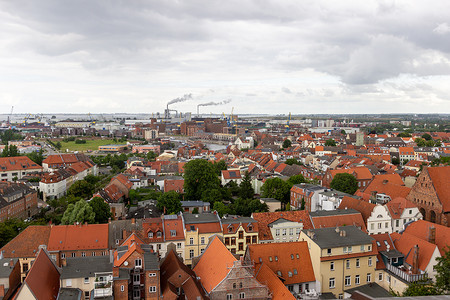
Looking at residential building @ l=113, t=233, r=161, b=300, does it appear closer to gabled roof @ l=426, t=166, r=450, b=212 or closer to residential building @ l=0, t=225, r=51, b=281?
residential building @ l=0, t=225, r=51, b=281

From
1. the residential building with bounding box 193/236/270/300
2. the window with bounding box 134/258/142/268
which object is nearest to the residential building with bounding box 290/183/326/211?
the residential building with bounding box 193/236/270/300

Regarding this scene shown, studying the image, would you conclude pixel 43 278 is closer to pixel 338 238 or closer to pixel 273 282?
pixel 273 282

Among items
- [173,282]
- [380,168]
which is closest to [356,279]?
[173,282]

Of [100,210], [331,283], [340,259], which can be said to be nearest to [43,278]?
[100,210]

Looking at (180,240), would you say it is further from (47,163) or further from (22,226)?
(47,163)

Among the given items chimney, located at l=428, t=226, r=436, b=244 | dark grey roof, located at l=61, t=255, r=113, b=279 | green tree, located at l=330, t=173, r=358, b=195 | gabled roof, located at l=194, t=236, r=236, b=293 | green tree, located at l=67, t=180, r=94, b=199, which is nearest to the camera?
gabled roof, located at l=194, t=236, r=236, b=293

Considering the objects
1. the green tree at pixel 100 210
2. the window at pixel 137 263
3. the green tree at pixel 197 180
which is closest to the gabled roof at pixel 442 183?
the green tree at pixel 197 180
